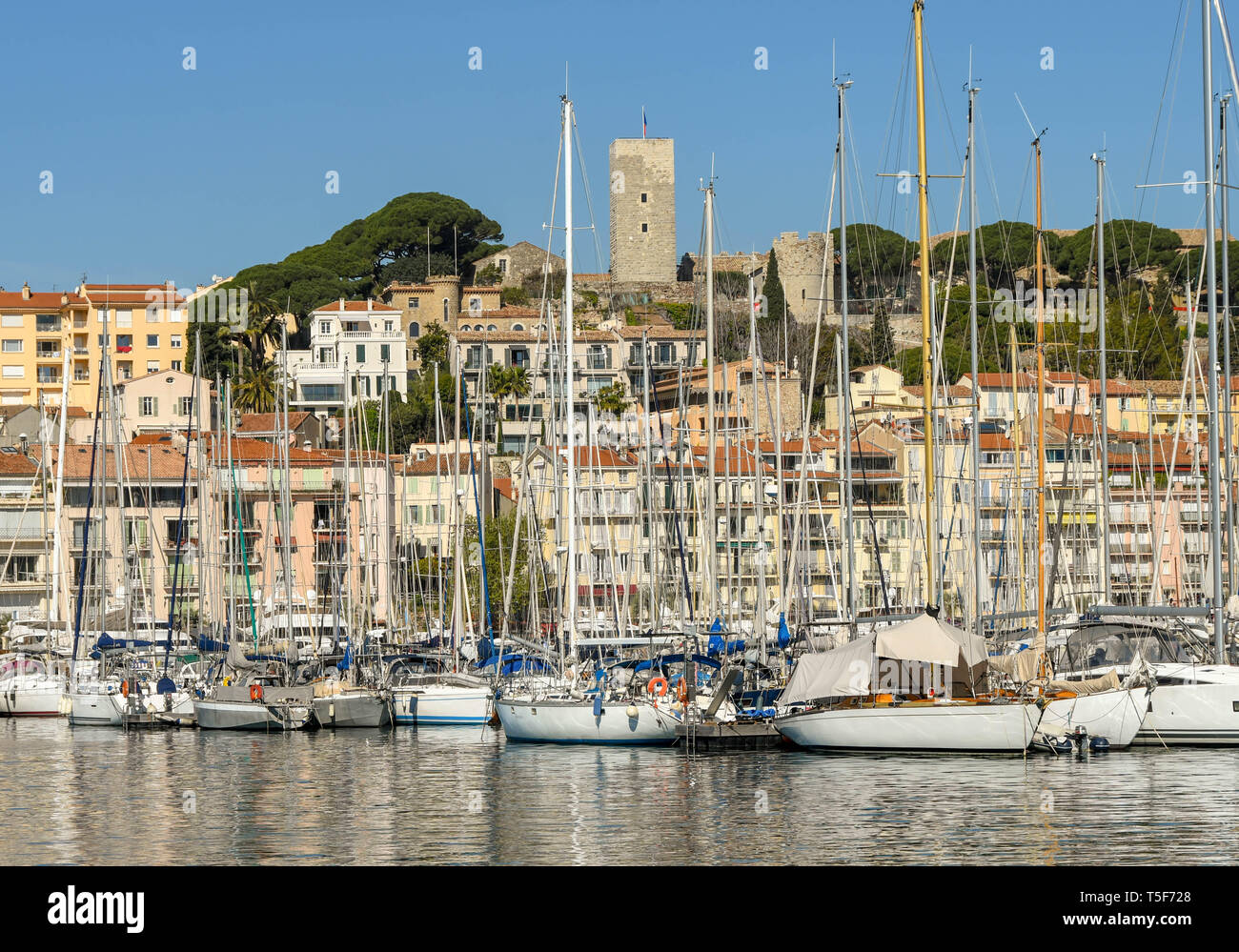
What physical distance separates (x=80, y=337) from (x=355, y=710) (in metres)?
81.6

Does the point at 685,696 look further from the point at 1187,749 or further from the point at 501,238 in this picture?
the point at 501,238

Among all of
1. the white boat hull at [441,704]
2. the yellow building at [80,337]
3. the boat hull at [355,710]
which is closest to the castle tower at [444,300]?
the yellow building at [80,337]

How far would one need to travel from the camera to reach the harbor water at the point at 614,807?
67.7 feet

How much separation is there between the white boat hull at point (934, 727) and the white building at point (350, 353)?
257ft

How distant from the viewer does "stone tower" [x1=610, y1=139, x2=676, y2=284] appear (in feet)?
481

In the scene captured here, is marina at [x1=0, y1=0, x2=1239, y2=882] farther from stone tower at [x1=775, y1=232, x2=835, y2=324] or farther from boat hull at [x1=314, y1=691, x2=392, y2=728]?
stone tower at [x1=775, y1=232, x2=835, y2=324]

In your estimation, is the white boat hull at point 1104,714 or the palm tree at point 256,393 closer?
the white boat hull at point 1104,714

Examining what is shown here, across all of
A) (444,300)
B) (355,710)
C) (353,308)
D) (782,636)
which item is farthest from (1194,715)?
(444,300)

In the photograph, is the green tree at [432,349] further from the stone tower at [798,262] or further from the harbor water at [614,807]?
the harbor water at [614,807]

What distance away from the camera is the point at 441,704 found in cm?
3991

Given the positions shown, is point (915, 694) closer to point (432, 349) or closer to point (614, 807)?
point (614, 807)
